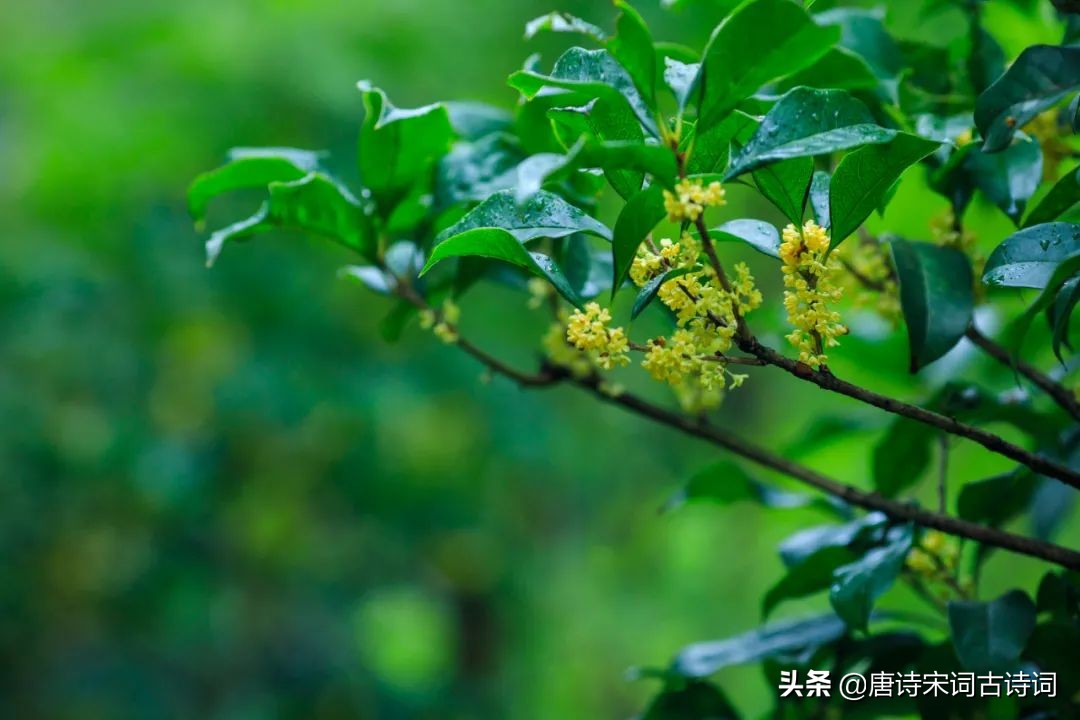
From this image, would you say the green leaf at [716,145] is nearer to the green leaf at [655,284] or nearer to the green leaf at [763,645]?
the green leaf at [655,284]

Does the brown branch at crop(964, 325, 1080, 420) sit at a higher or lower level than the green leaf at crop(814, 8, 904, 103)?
lower

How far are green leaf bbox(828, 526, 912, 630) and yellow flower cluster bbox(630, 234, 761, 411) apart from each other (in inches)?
6.6

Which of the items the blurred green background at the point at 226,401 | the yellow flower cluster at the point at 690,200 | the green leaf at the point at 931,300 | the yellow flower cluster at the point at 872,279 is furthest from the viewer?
the blurred green background at the point at 226,401

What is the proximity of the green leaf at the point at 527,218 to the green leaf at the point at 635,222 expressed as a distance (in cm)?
2

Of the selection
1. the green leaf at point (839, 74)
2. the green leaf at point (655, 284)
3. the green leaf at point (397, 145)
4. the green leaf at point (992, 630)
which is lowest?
the green leaf at point (992, 630)

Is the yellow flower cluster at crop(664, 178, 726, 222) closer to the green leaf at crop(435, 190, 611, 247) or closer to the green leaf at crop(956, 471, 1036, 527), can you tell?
the green leaf at crop(435, 190, 611, 247)

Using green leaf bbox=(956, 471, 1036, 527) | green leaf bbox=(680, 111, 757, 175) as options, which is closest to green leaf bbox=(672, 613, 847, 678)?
green leaf bbox=(956, 471, 1036, 527)

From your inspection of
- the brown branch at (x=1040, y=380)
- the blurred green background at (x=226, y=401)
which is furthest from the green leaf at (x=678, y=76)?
the blurred green background at (x=226, y=401)

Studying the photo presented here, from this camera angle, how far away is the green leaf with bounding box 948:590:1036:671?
0.53m

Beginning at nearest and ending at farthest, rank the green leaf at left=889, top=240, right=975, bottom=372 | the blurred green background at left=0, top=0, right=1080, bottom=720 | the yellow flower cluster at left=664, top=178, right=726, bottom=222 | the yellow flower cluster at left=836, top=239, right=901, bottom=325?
the yellow flower cluster at left=664, top=178, right=726, bottom=222 → the green leaf at left=889, top=240, right=975, bottom=372 → the yellow flower cluster at left=836, top=239, right=901, bottom=325 → the blurred green background at left=0, top=0, right=1080, bottom=720

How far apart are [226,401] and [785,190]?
72.2 inches

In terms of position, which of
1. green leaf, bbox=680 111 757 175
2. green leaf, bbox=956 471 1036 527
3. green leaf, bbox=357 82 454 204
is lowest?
green leaf, bbox=956 471 1036 527

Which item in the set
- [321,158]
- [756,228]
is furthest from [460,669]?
[756,228]

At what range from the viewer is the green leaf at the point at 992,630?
0.53 m
